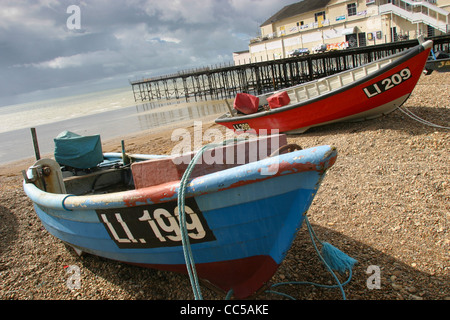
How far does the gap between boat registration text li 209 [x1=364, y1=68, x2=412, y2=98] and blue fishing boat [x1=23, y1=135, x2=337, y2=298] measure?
22.2ft

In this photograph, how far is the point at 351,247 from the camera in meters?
4.33

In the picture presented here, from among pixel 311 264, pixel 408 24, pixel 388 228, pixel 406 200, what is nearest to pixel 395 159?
pixel 406 200

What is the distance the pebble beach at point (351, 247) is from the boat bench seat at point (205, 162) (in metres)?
1.39

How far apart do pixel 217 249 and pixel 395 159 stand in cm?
529

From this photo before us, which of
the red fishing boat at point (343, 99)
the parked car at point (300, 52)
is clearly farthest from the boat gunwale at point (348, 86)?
the parked car at point (300, 52)

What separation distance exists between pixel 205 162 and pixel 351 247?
229 centimetres

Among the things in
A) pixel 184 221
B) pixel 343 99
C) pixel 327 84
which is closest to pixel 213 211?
pixel 184 221

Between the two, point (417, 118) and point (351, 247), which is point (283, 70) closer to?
point (417, 118)

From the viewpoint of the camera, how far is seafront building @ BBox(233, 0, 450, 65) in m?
32.4

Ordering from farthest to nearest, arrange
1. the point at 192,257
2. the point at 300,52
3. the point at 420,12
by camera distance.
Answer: the point at 300,52 → the point at 420,12 → the point at 192,257

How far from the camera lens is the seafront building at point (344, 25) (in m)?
32.4

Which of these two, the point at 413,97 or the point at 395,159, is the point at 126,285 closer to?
the point at 395,159

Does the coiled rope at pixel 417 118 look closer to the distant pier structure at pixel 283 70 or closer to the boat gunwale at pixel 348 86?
the boat gunwale at pixel 348 86
